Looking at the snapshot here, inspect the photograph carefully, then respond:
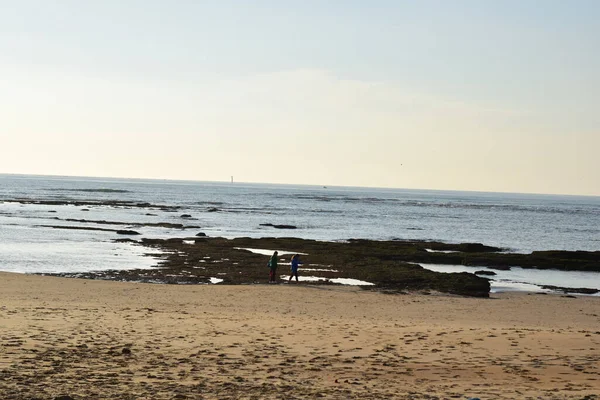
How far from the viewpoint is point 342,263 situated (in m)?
40.8

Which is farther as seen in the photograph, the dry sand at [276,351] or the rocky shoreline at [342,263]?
the rocky shoreline at [342,263]

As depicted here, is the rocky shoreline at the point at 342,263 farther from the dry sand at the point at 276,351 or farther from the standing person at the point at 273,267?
the dry sand at the point at 276,351

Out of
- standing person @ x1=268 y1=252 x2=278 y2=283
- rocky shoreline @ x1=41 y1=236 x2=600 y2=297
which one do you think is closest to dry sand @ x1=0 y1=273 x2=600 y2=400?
standing person @ x1=268 y1=252 x2=278 y2=283

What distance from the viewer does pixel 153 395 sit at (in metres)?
11.5

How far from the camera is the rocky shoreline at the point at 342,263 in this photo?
32281 mm

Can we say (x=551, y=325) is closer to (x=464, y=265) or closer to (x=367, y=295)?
(x=367, y=295)

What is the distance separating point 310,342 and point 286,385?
3.93 meters

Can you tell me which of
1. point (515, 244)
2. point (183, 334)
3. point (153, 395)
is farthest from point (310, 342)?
point (515, 244)

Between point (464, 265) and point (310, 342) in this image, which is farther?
point (464, 265)

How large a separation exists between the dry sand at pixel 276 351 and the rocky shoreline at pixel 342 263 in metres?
7.45

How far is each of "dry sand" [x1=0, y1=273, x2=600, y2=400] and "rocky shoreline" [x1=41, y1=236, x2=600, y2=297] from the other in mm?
7448

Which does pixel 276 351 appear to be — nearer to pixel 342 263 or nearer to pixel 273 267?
pixel 273 267

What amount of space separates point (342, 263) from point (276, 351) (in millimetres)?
25666

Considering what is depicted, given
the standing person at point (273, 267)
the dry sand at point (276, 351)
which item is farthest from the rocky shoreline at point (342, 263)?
the dry sand at point (276, 351)
